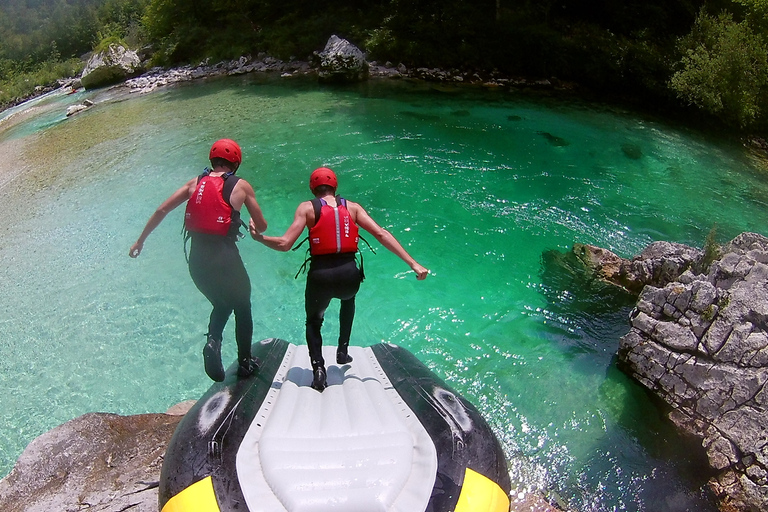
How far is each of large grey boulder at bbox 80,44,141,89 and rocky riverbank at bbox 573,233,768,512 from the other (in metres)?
23.4

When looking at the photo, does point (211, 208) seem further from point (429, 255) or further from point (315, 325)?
point (429, 255)

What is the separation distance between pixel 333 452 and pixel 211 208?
71.9 inches

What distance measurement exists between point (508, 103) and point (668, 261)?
10.8 m

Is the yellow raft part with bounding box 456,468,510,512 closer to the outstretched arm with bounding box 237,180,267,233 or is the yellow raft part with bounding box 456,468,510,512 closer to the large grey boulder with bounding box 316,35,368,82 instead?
the outstretched arm with bounding box 237,180,267,233

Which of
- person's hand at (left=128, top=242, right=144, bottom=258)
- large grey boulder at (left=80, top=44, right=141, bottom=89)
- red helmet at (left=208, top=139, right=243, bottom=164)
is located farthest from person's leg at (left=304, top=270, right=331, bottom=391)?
large grey boulder at (left=80, top=44, right=141, bottom=89)

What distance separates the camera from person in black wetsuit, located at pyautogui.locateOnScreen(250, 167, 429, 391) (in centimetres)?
352

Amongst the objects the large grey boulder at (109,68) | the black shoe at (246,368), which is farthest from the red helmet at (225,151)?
the large grey boulder at (109,68)

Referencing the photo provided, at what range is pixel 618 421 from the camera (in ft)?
16.7

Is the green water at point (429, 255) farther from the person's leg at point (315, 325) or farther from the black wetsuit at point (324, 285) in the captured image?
the black wetsuit at point (324, 285)

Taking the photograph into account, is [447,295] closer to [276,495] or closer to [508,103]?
[276,495]

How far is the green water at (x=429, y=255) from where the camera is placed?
505 centimetres

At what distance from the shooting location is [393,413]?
339 centimetres

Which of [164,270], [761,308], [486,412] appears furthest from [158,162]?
[761,308]

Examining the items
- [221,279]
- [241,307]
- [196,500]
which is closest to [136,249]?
[221,279]
